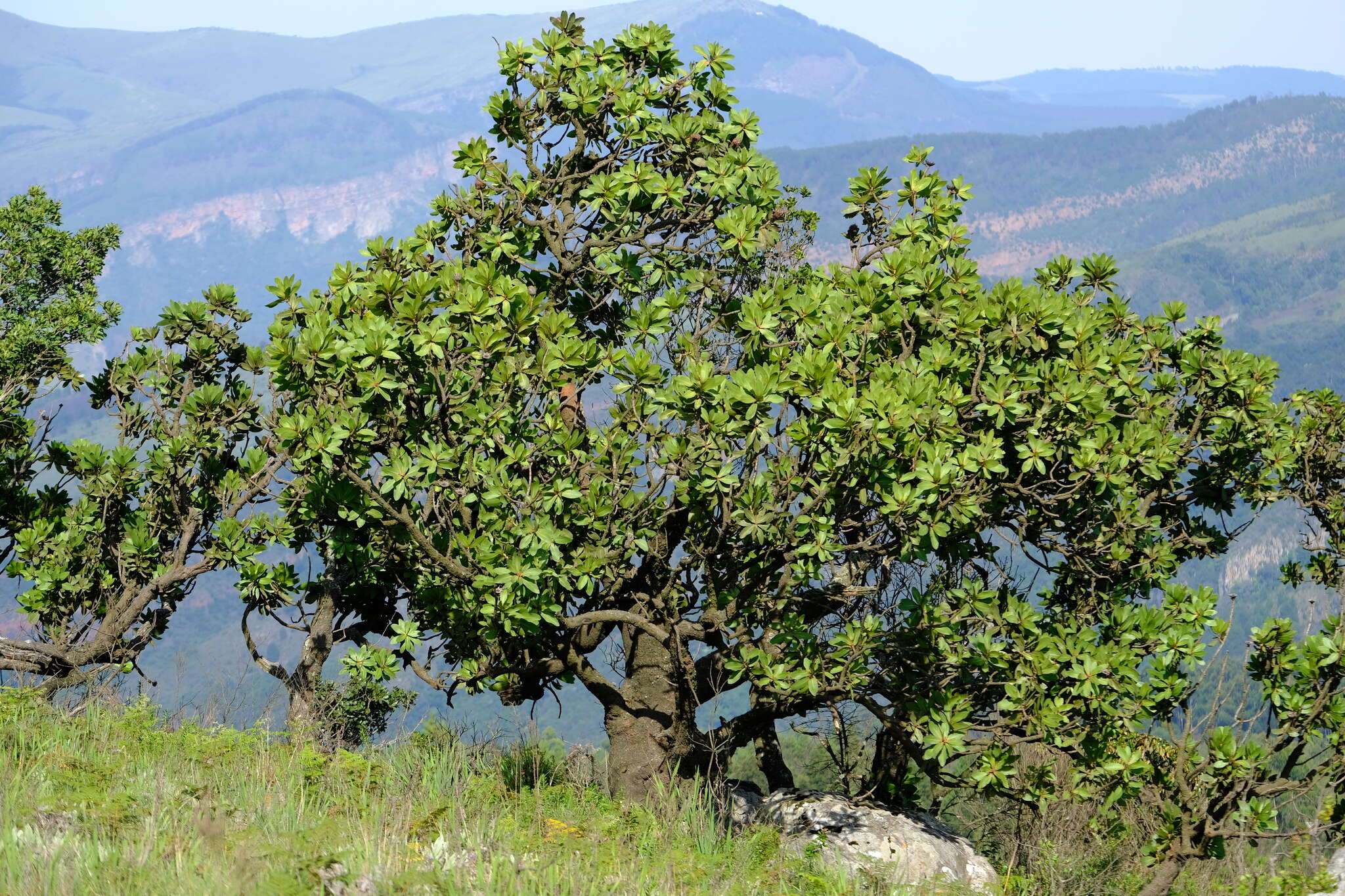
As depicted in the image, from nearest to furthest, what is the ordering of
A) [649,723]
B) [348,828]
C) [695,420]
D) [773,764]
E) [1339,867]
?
1. [348,828]
2. [695,420]
3. [649,723]
4. [1339,867]
5. [773,764]

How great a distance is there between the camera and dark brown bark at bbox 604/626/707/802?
12.3m

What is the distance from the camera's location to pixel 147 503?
50.2 ft

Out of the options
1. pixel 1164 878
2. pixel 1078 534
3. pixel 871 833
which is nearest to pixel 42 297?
pixel 871 833

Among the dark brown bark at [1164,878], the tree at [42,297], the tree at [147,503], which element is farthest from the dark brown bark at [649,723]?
the tree at [42,297]

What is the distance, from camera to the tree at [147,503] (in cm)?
1479

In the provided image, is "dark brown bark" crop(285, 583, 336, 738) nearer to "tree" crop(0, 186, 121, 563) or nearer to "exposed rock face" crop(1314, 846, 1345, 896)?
"tree" crop(0, 186, 121, 563)

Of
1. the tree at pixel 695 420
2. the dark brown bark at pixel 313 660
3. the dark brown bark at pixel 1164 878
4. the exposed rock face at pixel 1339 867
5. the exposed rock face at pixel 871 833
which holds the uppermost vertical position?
the tree at pixel 695 420

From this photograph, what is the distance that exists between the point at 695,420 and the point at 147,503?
29.4 ft

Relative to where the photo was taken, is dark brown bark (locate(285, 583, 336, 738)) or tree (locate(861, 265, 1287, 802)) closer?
tree (locate(861, 265, 1287, 802))

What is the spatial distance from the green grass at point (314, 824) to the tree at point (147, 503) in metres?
3.42

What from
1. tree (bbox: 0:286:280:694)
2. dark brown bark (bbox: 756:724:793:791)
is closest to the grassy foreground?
tree (bbox: 0:286:280:694)

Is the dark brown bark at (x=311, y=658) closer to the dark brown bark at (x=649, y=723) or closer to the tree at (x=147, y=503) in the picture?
the tree at (x=147, y=503)

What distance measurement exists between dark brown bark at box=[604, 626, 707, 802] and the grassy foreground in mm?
503

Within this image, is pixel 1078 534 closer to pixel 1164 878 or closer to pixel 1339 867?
pixel 1164 878
